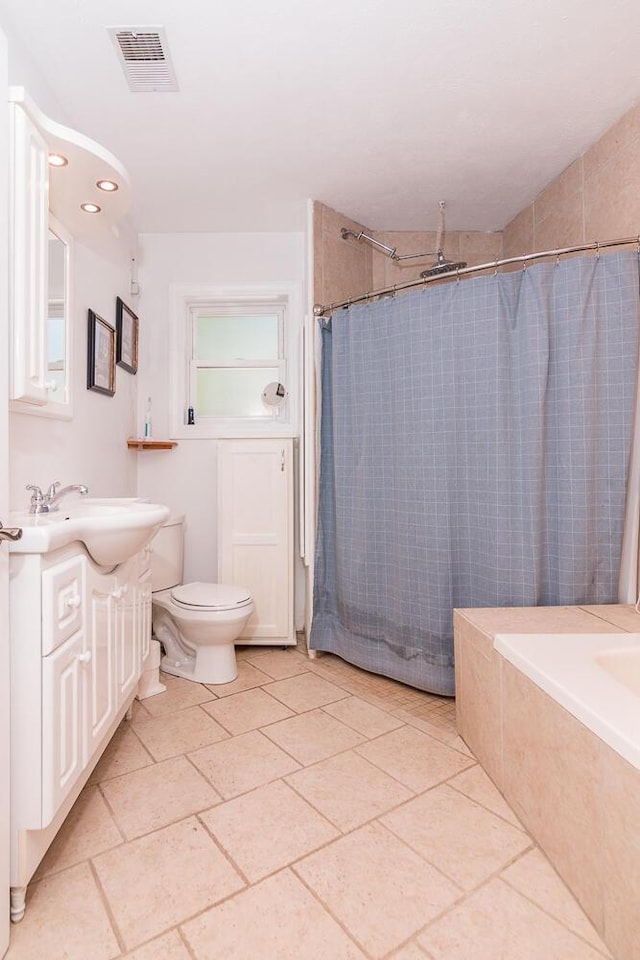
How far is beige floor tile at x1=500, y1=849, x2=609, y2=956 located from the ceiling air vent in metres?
2.54

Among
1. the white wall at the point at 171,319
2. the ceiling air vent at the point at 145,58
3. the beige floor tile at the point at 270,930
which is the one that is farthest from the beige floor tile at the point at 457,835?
the ceiling air vent at the point at 145,58

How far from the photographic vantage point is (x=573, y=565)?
194 centimetres

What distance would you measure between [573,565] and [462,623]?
47 cm

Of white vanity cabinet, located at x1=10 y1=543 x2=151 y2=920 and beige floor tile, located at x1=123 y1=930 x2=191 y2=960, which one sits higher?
white vanity cabinet, located at x1=10 y1=543 x2=151 y2=920

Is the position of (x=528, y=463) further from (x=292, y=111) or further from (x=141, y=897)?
(x=141, y=897)

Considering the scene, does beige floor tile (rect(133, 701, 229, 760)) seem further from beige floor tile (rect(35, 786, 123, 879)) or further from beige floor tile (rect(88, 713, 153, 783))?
beige floor tile (rect(35, 786, 123, 879))

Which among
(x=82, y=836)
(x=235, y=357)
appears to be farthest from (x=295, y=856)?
(x=235, y=357)

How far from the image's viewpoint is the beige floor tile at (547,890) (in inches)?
44.0

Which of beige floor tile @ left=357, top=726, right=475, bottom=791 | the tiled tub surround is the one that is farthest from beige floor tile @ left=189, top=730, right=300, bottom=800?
the tiled tub surround

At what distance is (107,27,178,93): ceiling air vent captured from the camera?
1.63m

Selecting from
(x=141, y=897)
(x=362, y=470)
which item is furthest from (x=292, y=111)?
(x=141, y=897)

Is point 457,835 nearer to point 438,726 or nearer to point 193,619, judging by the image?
point 438,726

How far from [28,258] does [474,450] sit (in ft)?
5.31

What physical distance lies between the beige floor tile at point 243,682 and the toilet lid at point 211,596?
37 centimetres
